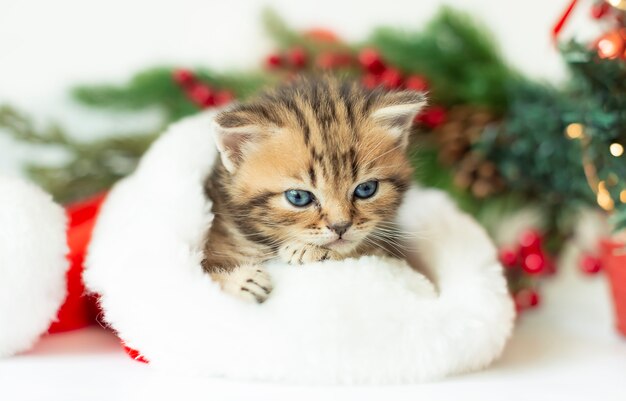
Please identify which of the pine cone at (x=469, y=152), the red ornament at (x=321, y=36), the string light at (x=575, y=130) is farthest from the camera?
the red ornament at (x=321, y=36)

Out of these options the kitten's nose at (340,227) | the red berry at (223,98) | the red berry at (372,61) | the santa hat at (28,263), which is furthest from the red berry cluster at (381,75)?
the santa hat at (28,263)

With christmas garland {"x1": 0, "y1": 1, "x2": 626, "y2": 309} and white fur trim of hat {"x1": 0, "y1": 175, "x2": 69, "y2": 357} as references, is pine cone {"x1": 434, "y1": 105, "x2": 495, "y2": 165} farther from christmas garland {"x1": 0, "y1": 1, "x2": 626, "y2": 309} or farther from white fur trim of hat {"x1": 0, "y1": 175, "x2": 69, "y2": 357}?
white fur trim of hat {"x1": 0, "y1": 175, "x2": 69, "y2": 357}

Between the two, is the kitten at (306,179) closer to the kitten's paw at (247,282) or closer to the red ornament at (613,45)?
the kitten's paw at (247,282)

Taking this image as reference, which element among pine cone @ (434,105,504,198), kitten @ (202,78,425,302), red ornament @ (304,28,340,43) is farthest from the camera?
red ornament @ (304,28,340,43)

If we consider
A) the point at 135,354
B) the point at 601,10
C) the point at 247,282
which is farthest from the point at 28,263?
the point at 601,10

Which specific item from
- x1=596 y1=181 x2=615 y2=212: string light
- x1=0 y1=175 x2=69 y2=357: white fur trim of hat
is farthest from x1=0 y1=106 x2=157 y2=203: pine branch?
x1=596 y1=181 x2=615 y2=212: string light

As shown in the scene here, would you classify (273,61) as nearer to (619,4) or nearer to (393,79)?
(393,79)
